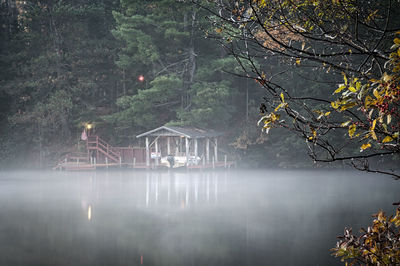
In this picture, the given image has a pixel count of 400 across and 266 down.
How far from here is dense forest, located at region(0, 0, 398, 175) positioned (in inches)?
1289

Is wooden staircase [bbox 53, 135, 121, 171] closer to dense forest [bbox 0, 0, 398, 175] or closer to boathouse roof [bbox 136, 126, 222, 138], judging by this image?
dense forest [bbox 0, 0, 398, 175]

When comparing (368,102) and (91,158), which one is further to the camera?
(91,158)

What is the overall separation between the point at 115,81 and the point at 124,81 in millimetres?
1896

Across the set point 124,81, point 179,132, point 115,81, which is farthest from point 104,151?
point 115,81

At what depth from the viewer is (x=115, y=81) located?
40.3 meters

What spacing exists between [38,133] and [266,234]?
28.7 metres

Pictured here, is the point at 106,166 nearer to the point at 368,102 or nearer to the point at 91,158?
the point at 91,158

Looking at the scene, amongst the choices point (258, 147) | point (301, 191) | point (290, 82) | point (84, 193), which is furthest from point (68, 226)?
point (290, 82)

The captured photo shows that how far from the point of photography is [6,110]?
35562 millimetres

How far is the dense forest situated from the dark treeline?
86mm

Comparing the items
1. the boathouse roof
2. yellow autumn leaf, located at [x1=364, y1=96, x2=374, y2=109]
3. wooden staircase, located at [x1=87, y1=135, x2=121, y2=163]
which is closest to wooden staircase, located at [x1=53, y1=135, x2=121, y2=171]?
wooden staircase, located at [x1=87, y1=135, x2=121, y2=163]

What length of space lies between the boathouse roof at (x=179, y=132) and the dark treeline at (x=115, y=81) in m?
1.57

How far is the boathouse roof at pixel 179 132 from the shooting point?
28.2 m

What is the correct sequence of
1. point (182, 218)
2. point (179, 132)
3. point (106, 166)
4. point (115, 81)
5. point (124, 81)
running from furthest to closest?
point (115, 81), point (124, 81), point (106, 166), point (179, 132), point (182, 218)
